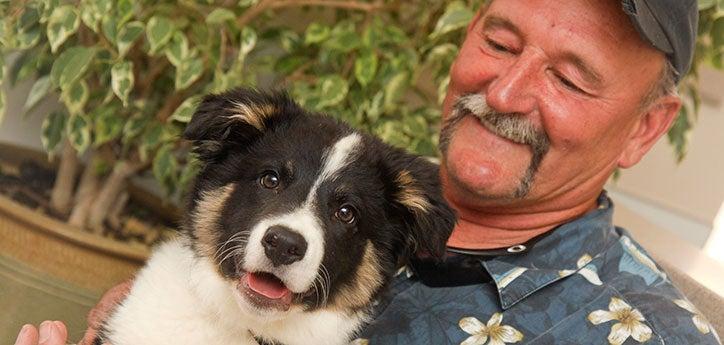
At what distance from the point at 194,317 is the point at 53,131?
151 centimetres

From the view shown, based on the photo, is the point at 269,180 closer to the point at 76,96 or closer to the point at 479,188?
the point at 479,188

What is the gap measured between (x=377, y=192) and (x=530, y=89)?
0.60 metres

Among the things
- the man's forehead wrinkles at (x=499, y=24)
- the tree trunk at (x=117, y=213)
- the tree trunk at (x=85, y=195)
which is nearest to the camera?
the man's forehead wrinkles at (x=499, y=24)

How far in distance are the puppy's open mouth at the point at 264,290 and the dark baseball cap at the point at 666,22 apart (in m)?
1.10

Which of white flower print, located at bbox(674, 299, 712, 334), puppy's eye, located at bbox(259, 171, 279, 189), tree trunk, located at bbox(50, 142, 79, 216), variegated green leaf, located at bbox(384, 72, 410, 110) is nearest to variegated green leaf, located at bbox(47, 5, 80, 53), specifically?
tree trunk, located at bbox(50, 142, 79, 216)

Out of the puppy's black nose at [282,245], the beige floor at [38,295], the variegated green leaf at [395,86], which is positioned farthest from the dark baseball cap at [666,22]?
the beige floor at [38,295]

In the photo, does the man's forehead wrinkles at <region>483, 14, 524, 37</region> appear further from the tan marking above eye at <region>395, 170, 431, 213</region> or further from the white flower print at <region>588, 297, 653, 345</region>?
the white flower print at <region>588, 297, 653, 345</region>

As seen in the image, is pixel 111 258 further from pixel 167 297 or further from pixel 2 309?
pixel 167 297

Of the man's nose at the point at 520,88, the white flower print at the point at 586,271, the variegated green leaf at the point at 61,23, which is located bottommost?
the variegated green leaf at the point at 61,23

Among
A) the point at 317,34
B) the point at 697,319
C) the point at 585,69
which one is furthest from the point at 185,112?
the point at 697,319

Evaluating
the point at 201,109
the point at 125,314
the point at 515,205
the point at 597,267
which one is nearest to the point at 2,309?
the point at 125,314

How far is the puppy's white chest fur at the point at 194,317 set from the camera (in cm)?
192

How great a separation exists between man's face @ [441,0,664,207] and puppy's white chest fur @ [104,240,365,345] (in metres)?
0.64

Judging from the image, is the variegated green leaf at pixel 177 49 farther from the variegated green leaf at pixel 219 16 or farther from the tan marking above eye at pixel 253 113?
the tan marking above eye at pixel 253 113
